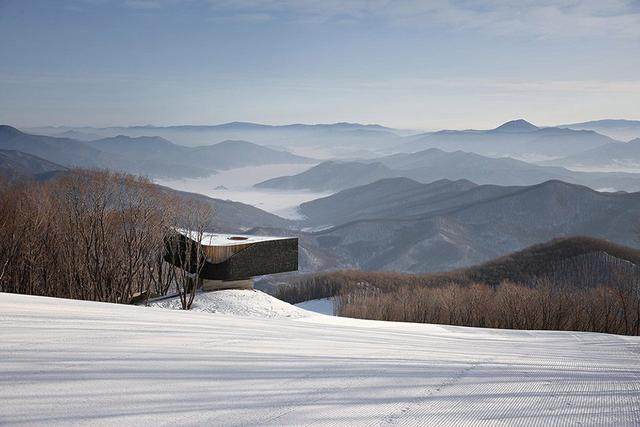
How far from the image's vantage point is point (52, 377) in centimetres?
416

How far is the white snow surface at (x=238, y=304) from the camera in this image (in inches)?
672

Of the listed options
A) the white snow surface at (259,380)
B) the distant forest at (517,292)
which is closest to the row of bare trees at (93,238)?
the distant forest at (517,292)

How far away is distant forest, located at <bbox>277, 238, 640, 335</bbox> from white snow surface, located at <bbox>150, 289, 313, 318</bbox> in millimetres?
5540

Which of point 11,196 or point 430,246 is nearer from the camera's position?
point 11,196

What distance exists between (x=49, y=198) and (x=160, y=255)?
5.39 meters

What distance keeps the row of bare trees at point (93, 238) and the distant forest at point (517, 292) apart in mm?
7779

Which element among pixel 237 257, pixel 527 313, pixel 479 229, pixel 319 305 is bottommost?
pixel 479 229

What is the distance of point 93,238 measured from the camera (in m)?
21.4

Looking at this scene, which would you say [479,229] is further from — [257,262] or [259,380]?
[259,380]

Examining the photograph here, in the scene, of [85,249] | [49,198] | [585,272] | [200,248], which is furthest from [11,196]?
[585,272]

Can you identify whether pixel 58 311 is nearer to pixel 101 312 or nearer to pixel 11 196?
pixel 101 312

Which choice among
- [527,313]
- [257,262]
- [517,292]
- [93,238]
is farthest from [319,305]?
[257,262]

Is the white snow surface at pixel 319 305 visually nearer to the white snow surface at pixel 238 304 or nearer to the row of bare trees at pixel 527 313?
the row of bare trees at pixel 527 313

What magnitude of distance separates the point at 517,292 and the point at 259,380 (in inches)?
852
